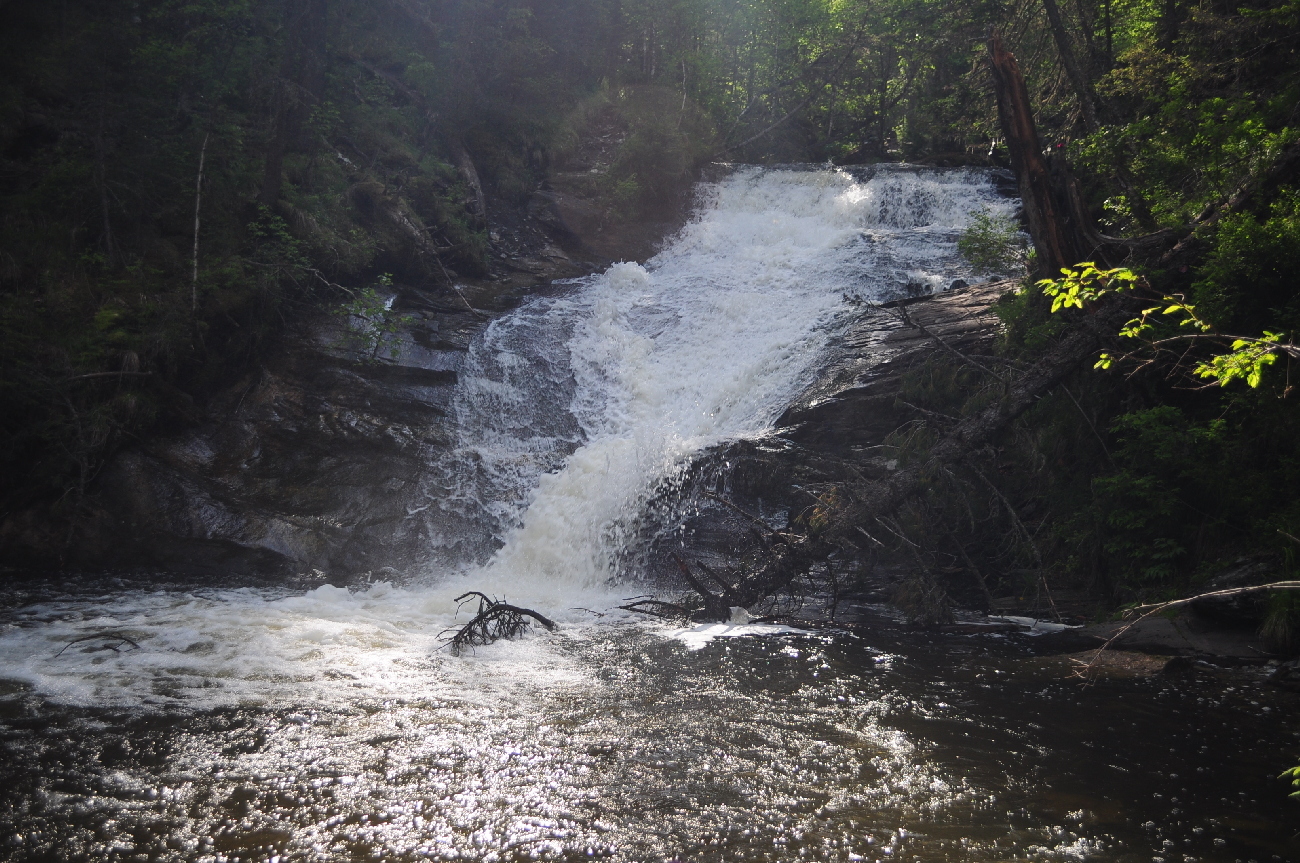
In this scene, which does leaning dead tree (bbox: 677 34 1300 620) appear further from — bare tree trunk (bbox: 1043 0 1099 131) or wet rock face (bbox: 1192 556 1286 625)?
bare tree trunk (bbox: 1043 0 1099 131)

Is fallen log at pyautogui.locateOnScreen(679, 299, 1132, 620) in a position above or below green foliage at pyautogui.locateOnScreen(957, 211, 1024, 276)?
below

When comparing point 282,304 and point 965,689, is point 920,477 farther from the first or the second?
point 282,304

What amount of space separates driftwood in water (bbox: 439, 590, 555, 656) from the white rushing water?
256 mm

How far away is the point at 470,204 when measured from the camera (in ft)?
63.7

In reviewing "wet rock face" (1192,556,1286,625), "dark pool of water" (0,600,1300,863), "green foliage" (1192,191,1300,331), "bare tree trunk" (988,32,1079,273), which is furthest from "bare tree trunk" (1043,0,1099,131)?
"dark pool of water" (0,600,1300,863)

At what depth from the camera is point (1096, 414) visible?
8.95m

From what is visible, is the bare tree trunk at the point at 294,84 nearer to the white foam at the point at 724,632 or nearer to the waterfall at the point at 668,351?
the waterfall at the point at 668,351

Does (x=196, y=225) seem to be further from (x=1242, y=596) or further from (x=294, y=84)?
(x=1242, y=596)

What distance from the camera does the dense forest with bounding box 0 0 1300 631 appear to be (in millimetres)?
7828

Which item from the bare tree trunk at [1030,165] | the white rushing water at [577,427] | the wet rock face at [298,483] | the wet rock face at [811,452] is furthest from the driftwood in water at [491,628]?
the bare tree trunk at [1030,165]

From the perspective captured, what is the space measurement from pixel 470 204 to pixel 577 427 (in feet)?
28.2

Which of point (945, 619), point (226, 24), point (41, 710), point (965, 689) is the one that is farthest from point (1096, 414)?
point (226, 24)

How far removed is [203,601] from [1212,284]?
1147 centimetres

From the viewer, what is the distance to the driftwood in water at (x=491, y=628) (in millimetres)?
7785
